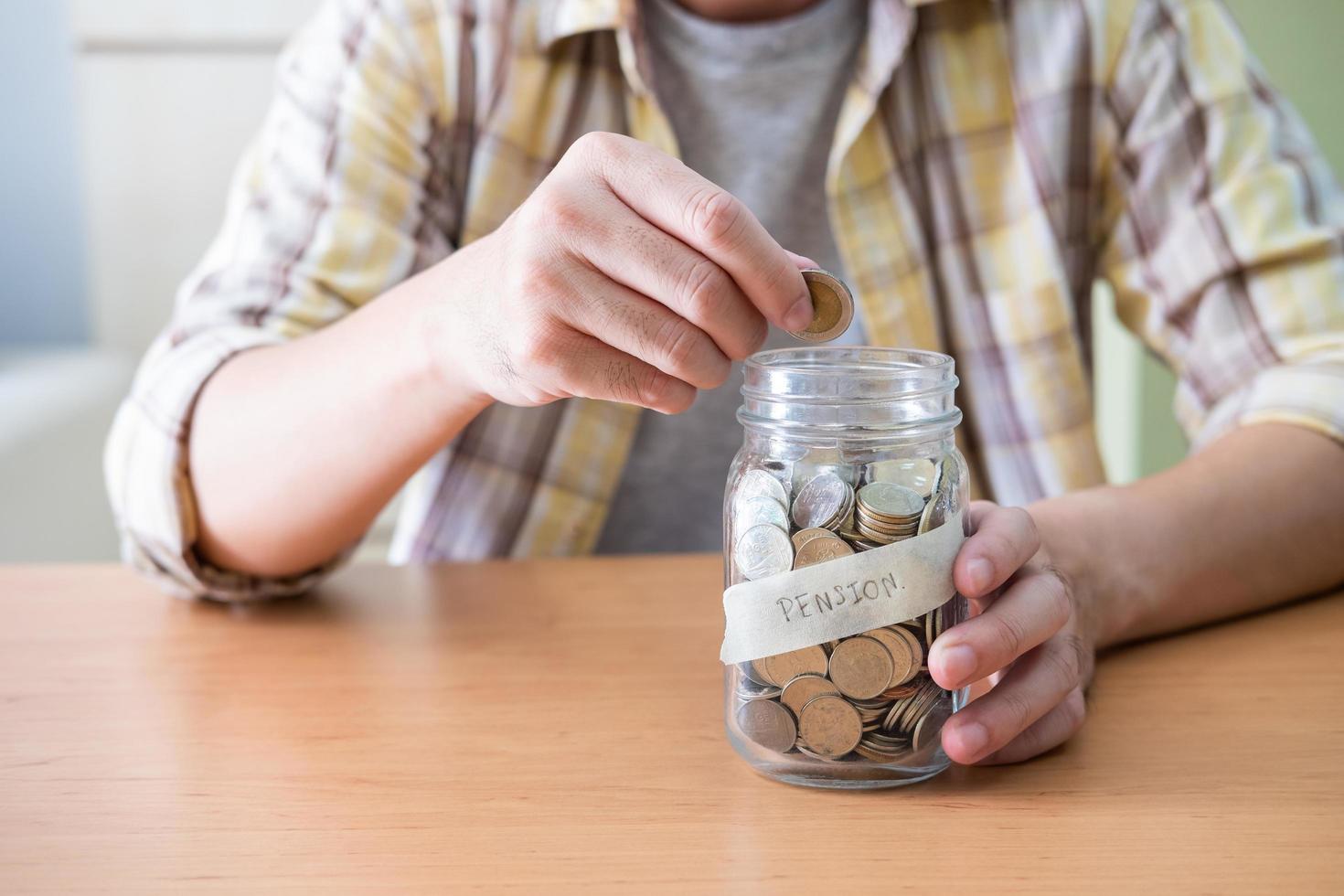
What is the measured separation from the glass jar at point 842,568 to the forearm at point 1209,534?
0.22 m

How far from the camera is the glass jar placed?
545mm

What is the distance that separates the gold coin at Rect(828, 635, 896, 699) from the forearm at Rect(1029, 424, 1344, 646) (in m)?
0.25

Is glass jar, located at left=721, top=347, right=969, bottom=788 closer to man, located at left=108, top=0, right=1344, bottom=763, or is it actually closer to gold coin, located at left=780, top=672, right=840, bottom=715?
gold coin, located at left=780, top=672, right=840, bottom=715

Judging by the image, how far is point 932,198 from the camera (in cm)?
120

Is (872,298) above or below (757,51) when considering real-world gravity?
below

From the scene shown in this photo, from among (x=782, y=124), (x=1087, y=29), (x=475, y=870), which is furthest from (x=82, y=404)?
(x=475, y=870)

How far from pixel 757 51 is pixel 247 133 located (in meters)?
1.48

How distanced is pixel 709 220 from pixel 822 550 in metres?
0.16

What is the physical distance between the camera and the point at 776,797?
1.92 feet

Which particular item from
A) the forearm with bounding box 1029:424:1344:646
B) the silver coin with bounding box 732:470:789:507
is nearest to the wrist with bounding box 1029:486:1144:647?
the forearm with bounding box 1029:424:1344:646

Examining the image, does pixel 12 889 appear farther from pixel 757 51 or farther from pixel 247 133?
pixel 247 133

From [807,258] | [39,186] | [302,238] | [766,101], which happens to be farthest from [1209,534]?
[39,186]

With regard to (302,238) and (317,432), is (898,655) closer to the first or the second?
(317,432)

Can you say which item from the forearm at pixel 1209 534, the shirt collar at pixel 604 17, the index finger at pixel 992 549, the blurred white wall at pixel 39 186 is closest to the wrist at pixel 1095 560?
the forearm at pixel 1209 534
